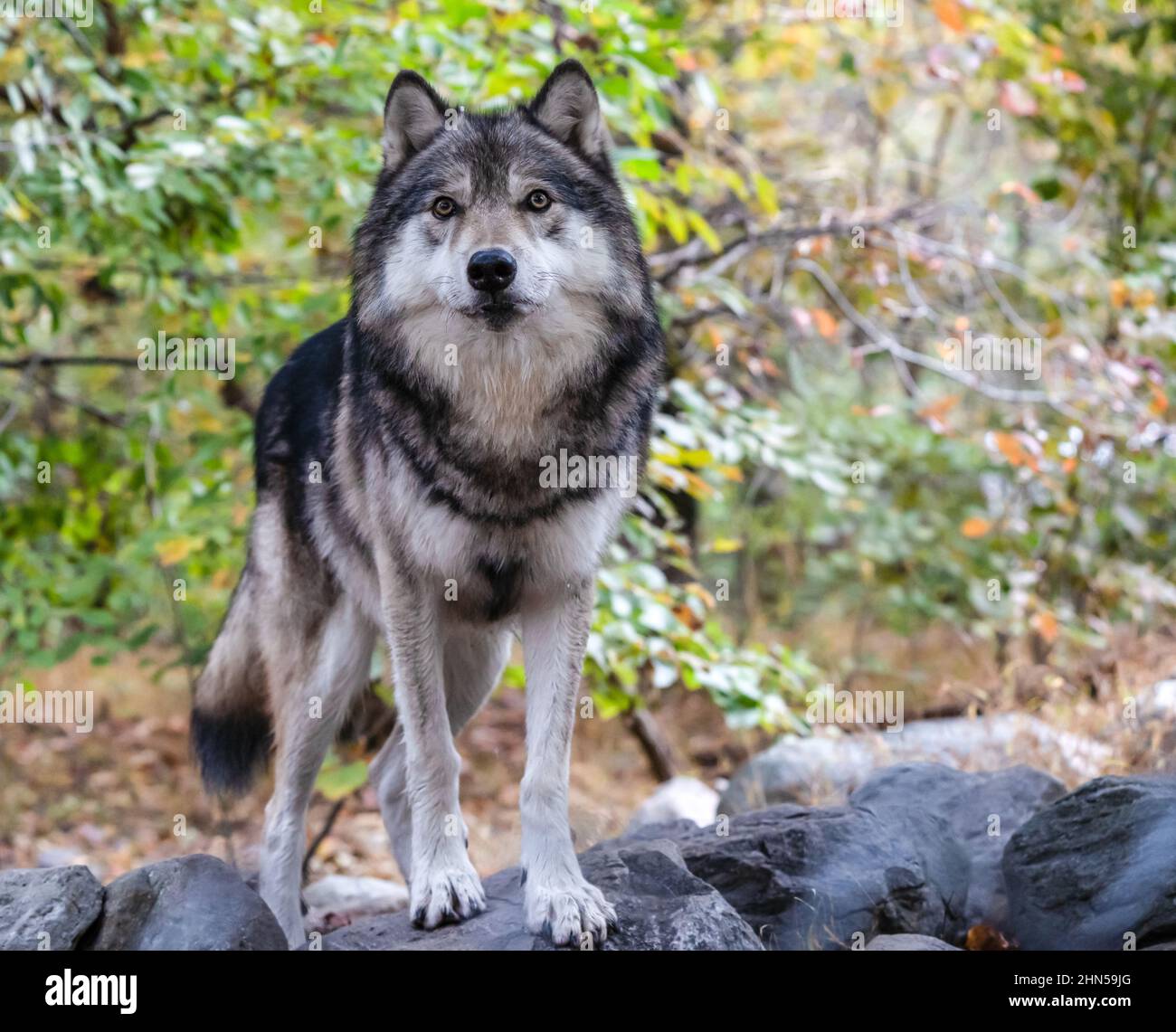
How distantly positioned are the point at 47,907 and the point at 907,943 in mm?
2379

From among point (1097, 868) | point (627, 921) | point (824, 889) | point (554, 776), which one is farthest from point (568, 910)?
point (1097, 868)

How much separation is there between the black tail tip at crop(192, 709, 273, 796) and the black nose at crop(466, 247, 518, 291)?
6.75ft

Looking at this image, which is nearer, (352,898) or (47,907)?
(47,907)

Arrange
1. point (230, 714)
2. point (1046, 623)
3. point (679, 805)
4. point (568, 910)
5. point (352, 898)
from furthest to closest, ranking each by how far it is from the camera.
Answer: point (1046, 623), point (679, 805), point (352, 898), point (230, 714), point (568, 910)

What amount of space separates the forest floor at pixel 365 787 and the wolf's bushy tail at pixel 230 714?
1.12m

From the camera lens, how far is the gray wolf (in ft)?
11.2

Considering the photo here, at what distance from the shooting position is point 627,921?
3281 mm

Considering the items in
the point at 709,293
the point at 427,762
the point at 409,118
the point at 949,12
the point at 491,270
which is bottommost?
the point at 427,762

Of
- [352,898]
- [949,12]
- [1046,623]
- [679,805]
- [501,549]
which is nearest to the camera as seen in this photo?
[501,549]

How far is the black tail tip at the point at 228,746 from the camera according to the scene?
4.48 meters

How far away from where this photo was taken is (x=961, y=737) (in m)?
6.16

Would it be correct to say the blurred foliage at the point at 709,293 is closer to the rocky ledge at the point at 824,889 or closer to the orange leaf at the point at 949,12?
the orange leaf at the point at 949,12

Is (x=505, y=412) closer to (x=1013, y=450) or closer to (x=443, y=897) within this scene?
(x=443, y=897)

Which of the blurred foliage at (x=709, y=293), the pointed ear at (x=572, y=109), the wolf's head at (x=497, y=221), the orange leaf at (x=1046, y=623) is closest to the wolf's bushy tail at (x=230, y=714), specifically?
the blurred foliage at (x=709, y=293)
